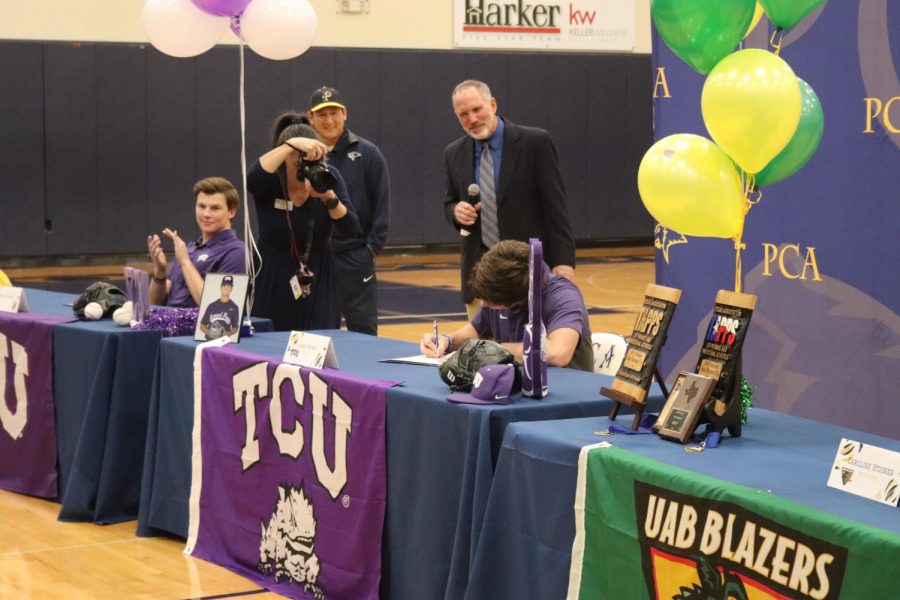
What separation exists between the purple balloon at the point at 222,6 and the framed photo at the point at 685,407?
2.68 meters

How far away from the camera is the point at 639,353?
3199 mm

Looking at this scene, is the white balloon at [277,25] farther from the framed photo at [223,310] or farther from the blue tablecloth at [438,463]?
the blue tablecloth at [438,463]

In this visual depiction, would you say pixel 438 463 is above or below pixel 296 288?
below

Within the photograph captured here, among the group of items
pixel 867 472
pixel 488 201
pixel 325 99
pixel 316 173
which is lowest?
pixel 867 472

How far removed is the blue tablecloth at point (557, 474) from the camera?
284 centimetres

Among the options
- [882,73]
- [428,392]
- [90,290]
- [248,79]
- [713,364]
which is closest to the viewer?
[713,364]

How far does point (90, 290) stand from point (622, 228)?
40.5ft

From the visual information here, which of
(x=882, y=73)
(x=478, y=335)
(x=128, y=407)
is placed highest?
(x=882, y=73)

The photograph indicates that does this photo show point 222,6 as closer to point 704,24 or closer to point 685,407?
point 704,24

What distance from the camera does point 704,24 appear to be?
326 cm

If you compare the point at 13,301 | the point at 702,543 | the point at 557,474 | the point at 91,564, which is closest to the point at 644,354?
the point at 557,474

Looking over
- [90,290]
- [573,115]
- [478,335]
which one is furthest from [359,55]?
[478,335]

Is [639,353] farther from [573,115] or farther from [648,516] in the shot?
[573,115]

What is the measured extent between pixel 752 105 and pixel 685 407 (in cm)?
69
